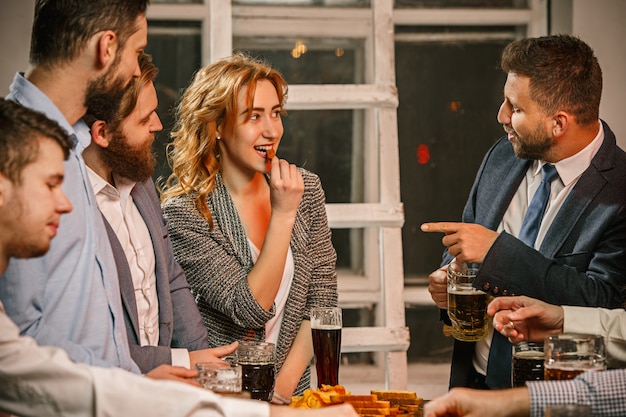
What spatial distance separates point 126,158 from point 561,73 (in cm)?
146

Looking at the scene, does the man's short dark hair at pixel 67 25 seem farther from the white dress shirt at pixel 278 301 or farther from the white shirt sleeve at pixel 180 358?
the white dress shirt at pixel 278 301

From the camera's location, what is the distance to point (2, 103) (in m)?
1.84

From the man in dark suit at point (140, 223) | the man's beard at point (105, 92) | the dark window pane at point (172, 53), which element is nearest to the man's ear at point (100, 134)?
the man in dark suit at point (140, 223)

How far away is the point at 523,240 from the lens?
2.99 m

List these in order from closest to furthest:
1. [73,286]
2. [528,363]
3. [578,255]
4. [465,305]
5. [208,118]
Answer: [73,286] < [528,363] < [465,305] < [578,255] < [208,118]

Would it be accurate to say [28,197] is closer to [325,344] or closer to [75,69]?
[75,69]

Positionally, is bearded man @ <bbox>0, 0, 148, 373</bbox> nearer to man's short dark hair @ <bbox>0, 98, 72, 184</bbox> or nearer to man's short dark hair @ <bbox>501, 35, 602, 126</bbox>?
man's short dark hair @ <bbox>0, 98, 72, 184</bbox>

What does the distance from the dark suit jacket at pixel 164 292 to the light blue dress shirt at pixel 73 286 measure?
0.22m

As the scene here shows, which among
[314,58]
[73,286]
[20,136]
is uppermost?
[314,58]

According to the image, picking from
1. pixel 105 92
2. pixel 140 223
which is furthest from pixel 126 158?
pixel 105 92

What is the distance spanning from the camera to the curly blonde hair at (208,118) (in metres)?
3.08

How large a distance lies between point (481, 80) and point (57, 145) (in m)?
2.97

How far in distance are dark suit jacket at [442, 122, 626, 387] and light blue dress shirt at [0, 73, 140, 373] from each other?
106 centimetres

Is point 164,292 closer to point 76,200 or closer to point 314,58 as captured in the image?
point 76,200
